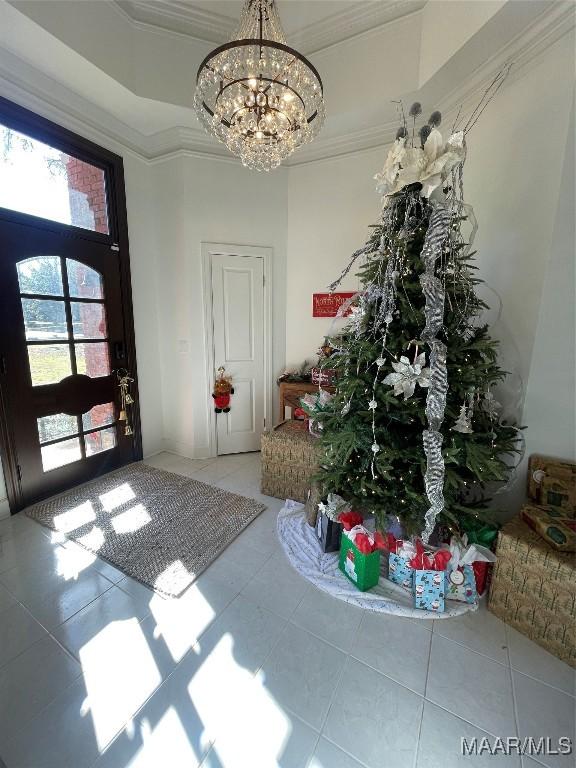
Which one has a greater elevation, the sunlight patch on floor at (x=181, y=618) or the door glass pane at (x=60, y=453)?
the door glass pane at (x=60, y=453)

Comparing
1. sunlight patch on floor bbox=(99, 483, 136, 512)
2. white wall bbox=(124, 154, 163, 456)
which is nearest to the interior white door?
white wall bbox=(124, 154, 163, 456)

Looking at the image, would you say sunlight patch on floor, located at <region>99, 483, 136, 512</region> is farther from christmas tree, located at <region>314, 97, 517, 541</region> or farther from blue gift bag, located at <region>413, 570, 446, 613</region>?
blue gift bag, located at <region>413, 570, 446, 613</region>

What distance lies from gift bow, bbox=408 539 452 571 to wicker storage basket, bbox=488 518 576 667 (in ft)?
0.70

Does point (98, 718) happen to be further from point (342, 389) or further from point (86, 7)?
point (86, 7)

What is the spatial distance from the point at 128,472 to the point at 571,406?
10.4 ft

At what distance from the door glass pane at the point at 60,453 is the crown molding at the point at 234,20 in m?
3.00

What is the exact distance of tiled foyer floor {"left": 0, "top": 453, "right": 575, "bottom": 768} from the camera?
943 mm

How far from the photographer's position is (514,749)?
94cm

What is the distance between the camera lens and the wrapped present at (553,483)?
144 centimetres

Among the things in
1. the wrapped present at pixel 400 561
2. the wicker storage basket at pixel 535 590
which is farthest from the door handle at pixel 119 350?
the wicker storage basket at pixel 535 590

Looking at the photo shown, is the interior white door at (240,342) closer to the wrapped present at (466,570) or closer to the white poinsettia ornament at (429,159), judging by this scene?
the white poinsettia ornament at (429,159)

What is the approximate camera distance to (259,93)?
1.38 meters

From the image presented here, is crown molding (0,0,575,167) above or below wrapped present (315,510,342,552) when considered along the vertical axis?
above

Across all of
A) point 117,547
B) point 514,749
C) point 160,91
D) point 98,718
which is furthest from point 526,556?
point 160,91
